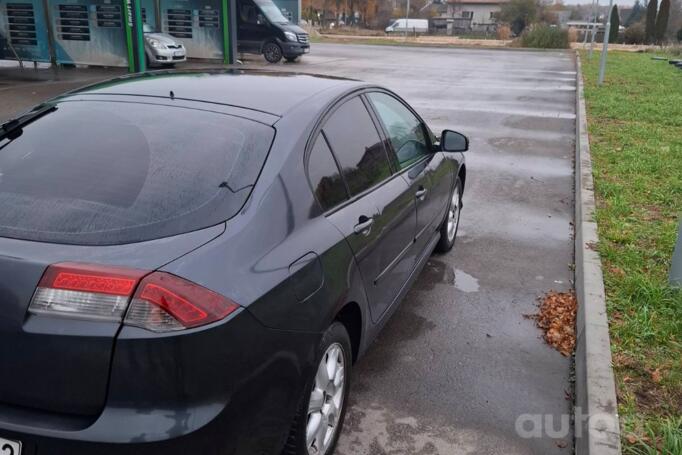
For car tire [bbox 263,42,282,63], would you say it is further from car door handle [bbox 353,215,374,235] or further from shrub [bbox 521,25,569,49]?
shrub [bbox 521,25,569,49]

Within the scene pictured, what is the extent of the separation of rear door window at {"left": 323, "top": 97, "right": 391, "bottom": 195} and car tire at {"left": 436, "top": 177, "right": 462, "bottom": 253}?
5.49 ft

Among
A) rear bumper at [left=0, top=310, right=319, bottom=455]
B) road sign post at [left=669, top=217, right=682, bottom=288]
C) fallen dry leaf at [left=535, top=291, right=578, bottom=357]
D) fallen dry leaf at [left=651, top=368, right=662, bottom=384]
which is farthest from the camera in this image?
road sign post at [left=669, top=217, right=682, bottom=288]

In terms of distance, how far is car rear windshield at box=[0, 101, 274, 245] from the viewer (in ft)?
7.10

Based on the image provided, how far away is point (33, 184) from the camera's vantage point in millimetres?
2387

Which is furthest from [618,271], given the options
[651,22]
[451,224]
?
[651,22]

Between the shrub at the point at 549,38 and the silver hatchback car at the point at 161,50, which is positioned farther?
the shrub at the point at 549,38

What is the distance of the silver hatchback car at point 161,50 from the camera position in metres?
18.8

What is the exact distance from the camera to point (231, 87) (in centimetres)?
313

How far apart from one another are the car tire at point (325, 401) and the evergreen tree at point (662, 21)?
51830 mm

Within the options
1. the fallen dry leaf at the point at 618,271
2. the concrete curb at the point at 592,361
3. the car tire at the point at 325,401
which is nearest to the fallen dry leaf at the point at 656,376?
the concrete curb at the point at 592,361

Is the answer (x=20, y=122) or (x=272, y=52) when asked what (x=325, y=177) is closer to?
(x=20, y=122)

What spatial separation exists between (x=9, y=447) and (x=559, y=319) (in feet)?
11.4

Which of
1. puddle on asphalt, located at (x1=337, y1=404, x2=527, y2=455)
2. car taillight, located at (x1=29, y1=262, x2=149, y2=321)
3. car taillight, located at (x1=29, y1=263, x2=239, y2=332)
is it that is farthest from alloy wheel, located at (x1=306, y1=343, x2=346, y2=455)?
car taillight, located at (x1=29, y1=262, x2=149, y2=321)

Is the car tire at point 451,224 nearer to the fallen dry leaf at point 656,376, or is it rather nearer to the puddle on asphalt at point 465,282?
the puddle on asphalt at point 465,282
